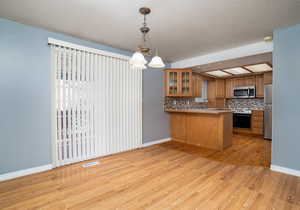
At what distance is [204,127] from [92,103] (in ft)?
9.33

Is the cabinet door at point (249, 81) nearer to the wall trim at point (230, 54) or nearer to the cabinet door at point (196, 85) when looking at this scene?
the cabinet door at point (196, 85)

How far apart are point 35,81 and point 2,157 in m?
1.24

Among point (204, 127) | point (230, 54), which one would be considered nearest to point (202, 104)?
point (204, 127)

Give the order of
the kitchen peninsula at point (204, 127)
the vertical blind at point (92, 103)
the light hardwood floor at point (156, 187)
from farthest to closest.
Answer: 1. the kitchen peninsula at point (204, 127)
2. the vertical blind at point (92, 103)
3. the light hardwood floor at point (156, 187)

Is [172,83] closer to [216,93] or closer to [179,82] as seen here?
[179,82]

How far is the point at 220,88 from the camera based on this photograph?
5.96 metres

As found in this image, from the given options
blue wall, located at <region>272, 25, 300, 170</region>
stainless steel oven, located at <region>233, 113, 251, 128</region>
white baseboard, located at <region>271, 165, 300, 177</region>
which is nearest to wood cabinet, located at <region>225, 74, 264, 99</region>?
stainless steel oven, located at <region>233, 113, 251, 128</region>

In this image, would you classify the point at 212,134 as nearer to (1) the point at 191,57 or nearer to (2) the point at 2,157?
(1) the point at 191,57

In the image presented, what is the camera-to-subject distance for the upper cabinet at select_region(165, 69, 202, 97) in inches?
174

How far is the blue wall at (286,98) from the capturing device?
2.41m

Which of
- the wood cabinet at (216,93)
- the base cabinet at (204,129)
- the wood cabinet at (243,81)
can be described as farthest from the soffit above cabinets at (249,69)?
the base cabinet at (204,129)

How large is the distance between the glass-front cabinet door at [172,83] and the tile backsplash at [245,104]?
3.05 metres

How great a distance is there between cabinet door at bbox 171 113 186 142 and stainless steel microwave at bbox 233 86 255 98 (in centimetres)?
268

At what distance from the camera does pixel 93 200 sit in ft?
5.88
